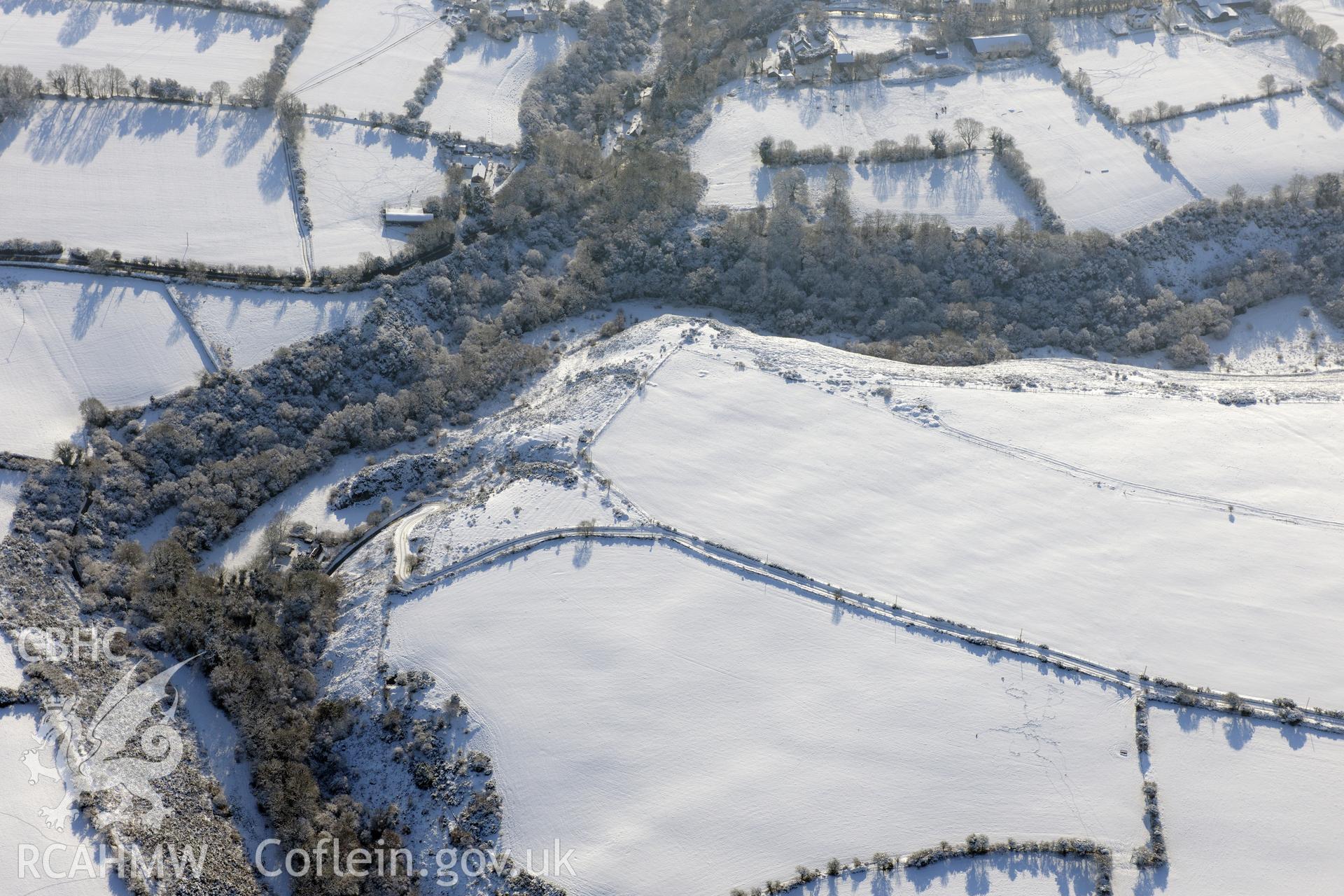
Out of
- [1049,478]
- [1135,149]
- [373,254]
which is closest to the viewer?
[1049,478]

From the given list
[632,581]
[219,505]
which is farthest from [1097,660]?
[219,505]

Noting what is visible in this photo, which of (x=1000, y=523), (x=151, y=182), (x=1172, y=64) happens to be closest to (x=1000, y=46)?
(x=1172, y=64)

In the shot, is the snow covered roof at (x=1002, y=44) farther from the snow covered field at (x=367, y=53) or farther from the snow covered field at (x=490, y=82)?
the snow covered field at (x=367, y=53)

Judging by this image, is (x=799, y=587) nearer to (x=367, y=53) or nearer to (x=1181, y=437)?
(x=1181, y=437)

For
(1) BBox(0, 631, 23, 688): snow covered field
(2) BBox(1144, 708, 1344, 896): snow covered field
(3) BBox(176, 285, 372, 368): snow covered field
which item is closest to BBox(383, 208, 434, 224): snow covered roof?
(3) BBox(176, 285, 372, 368): snow covered field

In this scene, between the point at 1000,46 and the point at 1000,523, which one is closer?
the point at 1000,523

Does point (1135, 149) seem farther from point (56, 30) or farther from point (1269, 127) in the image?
point (56, 30)

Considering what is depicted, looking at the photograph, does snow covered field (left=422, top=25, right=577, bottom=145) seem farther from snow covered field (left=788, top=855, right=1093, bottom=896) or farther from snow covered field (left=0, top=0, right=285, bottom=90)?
snow covered field (left=788, top=855, right=1093, bottom=896)
